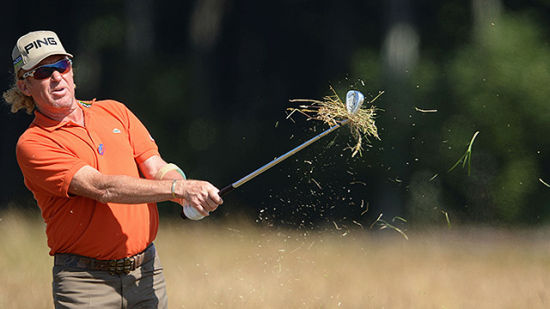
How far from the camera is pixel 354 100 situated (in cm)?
516

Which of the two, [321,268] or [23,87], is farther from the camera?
[321,268]

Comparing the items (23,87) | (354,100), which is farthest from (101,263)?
(354,100)

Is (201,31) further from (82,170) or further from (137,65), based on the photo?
Answer: (82,170)

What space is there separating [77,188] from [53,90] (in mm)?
573

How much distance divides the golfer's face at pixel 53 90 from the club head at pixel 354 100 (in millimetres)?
1637

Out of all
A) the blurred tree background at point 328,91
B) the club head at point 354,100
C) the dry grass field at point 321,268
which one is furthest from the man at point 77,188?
the blurred tree background at point 328,91

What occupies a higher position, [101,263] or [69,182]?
[69,182]

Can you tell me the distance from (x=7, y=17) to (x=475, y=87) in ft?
37.1

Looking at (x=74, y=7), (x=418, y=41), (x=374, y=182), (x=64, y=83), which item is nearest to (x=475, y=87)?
(x=418, y=41)

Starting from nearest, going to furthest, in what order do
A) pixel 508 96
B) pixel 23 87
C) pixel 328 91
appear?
1. pixel 23 87
2. pixel 508 96
3. pixel 328 91

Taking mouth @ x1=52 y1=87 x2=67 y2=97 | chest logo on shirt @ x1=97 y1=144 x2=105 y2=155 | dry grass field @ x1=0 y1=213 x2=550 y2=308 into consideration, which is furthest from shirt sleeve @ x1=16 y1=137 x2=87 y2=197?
dry grass field @ x1=0 y1=213 x2=550 y2=308

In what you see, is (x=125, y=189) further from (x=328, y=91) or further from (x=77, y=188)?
(x=328, y=91)

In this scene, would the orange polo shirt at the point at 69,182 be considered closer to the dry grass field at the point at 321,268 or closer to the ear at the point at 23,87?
the ear at the point at 23,87

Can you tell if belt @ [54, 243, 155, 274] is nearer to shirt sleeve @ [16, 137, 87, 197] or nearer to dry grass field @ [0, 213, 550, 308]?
shirt sleeve @ [16, 137, 87, 197]
